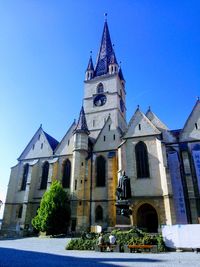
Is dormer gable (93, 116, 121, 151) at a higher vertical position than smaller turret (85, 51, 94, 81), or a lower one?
lower

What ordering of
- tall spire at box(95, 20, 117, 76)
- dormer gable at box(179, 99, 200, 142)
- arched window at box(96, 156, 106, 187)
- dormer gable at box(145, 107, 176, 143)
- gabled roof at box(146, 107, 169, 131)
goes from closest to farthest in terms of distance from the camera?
dormer gable at box(179, 99, 200, 142) < dormer gable at box(145, 107, 176, 143) < arched window at box(96, 156, 106, 187) < gabled roof at box(146, 107, 169, 131) < tall spire at box(95, 20, 117, 76)

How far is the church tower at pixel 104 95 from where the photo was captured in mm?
36344

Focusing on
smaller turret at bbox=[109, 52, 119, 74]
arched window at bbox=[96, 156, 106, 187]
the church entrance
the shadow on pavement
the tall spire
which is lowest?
the shadow on pavement

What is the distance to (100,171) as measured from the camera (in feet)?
91.5

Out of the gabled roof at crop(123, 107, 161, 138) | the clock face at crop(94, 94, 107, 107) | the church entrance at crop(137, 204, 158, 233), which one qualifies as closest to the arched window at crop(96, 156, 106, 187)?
the gabled roof at crop(123, 107, 161, 138)

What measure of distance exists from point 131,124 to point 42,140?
15444 millimetres

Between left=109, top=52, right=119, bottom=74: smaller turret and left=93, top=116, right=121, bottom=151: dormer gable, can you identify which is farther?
left=109, top=52, right=119, bottom=74: smaller turret

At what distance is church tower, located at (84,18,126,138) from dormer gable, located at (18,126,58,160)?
23.7ft

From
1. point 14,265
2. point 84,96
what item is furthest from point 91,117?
point 14,265

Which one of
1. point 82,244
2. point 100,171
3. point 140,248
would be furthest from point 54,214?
point 140,248

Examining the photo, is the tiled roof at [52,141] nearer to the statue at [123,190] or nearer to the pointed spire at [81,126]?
the pointed spire at [81,126]

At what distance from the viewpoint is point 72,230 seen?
24.8m

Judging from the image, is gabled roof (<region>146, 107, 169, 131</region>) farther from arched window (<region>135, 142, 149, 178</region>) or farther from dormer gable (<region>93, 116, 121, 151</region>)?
dormer gable (<region>93, 116, 121, 151</region>)

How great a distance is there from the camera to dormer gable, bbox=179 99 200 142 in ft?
83.6
